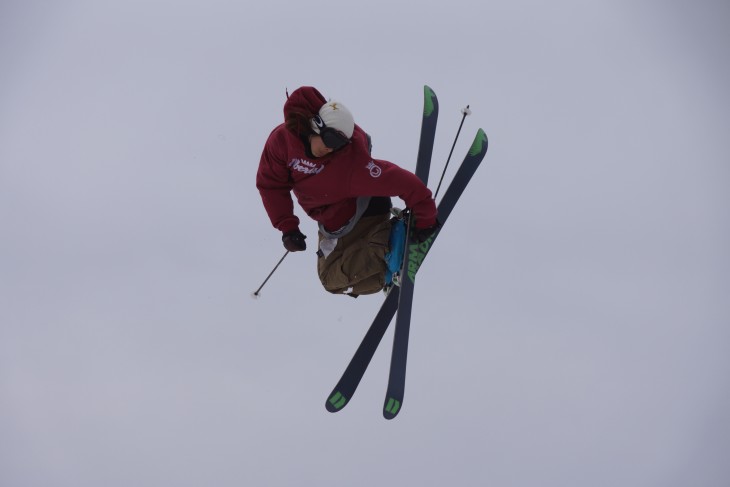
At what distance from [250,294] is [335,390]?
1.12 metres

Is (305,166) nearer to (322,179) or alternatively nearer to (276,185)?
(322,179)

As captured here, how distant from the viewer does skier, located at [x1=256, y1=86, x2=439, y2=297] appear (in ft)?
17.3

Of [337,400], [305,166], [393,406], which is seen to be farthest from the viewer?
[337,400]

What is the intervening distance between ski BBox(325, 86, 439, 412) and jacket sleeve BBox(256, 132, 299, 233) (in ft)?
4.03

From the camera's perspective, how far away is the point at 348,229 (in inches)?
244

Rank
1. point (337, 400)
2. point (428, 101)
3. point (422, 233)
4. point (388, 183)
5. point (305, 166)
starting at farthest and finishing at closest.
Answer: point (428, 101), point (337, 400), point (422, 233), point (388, 183), point (305, 166)

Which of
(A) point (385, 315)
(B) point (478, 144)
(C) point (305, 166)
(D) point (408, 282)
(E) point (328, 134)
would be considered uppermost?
(B) point (478, 144)

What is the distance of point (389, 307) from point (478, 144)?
5.72ft

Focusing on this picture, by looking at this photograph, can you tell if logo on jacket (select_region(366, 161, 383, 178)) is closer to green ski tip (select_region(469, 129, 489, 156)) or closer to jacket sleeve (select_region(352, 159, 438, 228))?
jacket sleeve (select_region(352, 159, 438, 228))

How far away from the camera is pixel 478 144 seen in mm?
7059

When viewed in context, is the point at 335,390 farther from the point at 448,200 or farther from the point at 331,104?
the point at 331,104

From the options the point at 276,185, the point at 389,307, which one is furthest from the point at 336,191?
the point at 389,307

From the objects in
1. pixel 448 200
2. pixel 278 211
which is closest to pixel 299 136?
pixel 278 211

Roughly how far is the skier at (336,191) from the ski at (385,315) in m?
0.36
